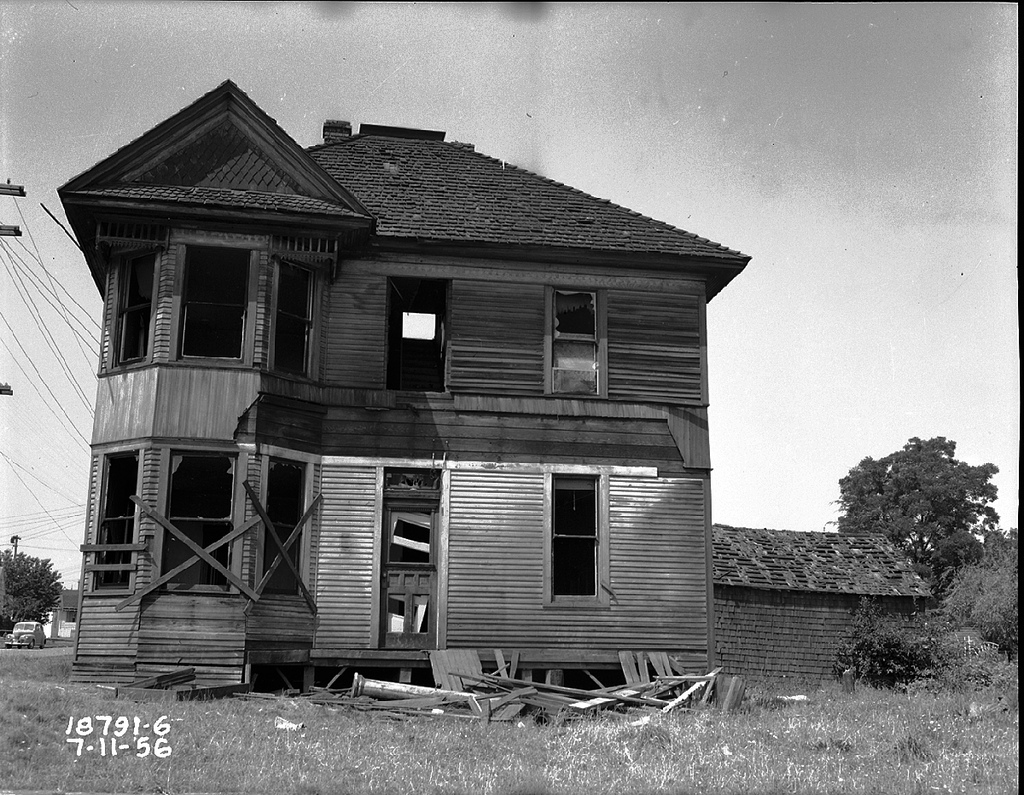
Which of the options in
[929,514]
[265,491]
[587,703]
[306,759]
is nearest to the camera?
[306,759]

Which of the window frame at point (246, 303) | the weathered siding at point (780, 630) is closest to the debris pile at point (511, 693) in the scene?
the window frame at point (246, 303)

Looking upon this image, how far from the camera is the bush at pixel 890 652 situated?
29.1 m

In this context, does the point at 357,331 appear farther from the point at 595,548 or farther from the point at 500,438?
the point at 595,548

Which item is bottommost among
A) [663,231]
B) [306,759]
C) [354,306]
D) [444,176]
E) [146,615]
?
[306,759]

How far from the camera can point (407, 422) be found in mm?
21172

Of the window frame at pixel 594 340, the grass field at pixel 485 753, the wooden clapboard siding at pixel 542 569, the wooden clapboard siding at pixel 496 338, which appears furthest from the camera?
the window frame at pixel 594 340

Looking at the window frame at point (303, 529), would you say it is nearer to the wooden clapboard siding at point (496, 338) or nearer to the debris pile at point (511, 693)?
the debris pile at point (511, 693)

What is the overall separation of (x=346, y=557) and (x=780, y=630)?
1422cm

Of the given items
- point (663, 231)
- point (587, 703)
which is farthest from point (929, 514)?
point (587, 703)

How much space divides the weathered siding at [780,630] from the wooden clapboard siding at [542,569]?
28.3 ft

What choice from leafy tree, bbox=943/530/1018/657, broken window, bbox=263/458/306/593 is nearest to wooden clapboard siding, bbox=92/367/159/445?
broken window, bbox=263/458/306/593

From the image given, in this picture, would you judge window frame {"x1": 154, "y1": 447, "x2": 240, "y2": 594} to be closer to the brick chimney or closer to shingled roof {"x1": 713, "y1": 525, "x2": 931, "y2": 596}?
the brick chimney

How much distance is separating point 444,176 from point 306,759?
560 inches

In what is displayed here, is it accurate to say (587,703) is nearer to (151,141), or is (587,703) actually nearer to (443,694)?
(443,694)
